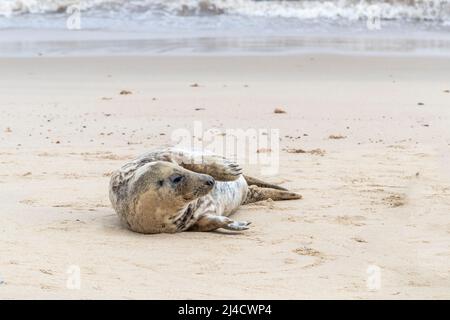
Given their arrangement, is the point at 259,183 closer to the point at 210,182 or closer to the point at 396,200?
the point at 396,200

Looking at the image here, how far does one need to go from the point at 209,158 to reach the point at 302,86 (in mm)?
6950

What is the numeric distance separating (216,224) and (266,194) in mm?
1064

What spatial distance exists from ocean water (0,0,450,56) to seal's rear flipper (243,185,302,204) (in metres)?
10.3

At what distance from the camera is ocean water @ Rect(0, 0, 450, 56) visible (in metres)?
17.6

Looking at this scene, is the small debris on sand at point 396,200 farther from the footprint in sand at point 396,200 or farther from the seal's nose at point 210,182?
the seal's nose at point 210,182

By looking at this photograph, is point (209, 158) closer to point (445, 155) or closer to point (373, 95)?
point (445, 155)

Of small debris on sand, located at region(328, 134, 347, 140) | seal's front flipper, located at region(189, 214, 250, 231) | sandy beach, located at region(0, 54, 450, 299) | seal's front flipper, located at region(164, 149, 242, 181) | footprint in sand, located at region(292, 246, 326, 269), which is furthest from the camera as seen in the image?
small debris on sand, located at region(328, 134, 347, 140)

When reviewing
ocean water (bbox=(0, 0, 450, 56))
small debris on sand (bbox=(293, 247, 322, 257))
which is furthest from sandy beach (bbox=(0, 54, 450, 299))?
ocean water (bbox=(0, 0, 450, 56))

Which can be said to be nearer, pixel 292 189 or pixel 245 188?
pixel 245 188

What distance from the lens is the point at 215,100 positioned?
1157cm

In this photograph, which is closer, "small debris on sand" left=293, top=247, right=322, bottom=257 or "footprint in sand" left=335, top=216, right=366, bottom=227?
"small debris on sand" left=293, top=247, right=322, bottom=257

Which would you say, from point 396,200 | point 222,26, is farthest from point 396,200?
point 222,26

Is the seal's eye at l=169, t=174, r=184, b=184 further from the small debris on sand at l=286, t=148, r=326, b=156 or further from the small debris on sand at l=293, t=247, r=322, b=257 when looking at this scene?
the small debris on sand at l=286, t=148, r=326, b=156

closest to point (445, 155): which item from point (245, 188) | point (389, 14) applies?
point (245, 188)
